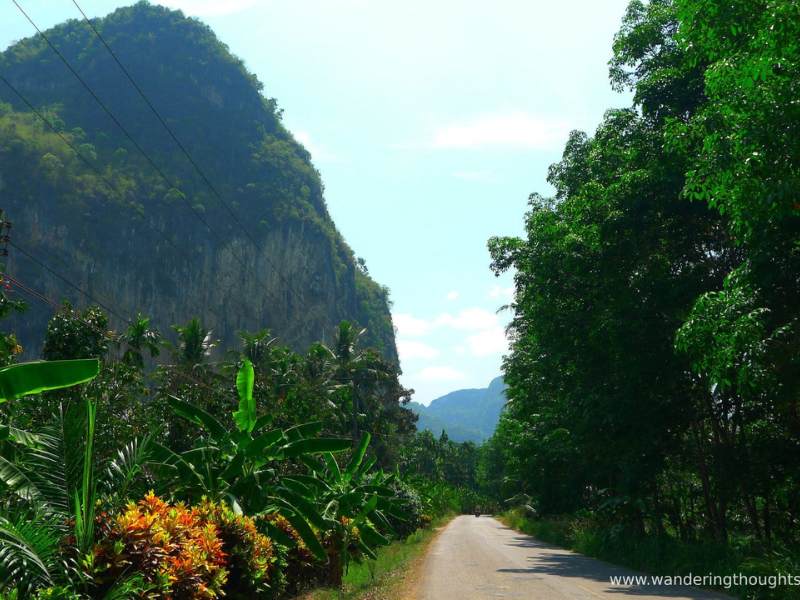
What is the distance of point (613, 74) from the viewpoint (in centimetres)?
2069

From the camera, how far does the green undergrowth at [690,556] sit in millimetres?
11109

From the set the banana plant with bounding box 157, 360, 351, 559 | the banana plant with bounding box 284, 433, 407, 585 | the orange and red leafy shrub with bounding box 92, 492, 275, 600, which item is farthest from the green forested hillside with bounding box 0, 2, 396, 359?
the orange and red leafy shrub with bounding box 92, 492, 275, 600

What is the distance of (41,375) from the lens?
5.54 metres

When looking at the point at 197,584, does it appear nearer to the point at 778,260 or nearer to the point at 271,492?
the point at 271,492

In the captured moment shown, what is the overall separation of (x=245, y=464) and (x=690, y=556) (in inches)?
433

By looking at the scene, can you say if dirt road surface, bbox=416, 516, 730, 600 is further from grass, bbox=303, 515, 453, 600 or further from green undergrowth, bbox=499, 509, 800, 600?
green undergrowth, bbox=499, 509, 800, 600

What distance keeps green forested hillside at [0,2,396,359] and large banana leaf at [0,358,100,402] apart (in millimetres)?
80971

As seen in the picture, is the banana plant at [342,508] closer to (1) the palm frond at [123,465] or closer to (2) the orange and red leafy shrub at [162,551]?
(1) the palm frond at [123,465]

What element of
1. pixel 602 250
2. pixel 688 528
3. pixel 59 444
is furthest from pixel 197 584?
pixel 688 528

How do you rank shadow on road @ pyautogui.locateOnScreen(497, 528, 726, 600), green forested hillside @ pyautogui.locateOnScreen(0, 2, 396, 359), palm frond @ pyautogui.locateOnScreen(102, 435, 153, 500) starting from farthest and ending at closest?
1. green forested hillside @ pyautogui.locateOnScreen(0, 2, 396, 359)
2. shadow on road @ pyautogui.locateOnScreen(497, 528, 726, 600)
3. palm frond @ pyautogui.locateOnScreen(102, 435, 153, 500)

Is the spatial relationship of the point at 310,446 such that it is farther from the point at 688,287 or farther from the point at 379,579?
the point at 688,287

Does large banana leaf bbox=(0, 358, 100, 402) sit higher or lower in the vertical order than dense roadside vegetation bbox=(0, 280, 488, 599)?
higher

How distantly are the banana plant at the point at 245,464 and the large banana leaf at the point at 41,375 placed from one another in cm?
525

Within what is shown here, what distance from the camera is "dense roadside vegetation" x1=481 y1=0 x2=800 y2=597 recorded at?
10214mm
